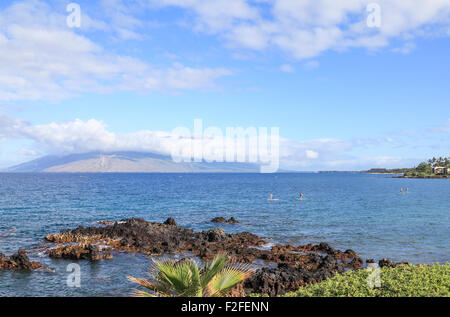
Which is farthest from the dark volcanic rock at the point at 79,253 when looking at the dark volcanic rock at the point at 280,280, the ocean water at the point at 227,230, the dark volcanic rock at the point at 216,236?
the dark volcanic rock at the point at 280,280

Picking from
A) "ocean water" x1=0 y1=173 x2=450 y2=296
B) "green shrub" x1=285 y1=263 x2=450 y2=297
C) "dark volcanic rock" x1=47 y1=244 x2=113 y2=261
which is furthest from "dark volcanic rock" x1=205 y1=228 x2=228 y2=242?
"green shrub" x1=285 y1=263 x2=450 y2=297

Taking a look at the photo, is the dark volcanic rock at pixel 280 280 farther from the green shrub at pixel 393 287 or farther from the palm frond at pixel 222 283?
the palm frond at pixel 222 283

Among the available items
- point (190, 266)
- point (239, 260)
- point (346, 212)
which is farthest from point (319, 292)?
point (346, 212)

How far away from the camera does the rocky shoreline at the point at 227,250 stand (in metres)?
19.9

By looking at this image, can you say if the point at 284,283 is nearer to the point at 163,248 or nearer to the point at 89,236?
the point at 163,248

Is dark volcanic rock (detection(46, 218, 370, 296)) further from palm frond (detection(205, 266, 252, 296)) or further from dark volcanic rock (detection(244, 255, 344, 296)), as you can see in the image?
palm frond (detection(205, 266, 252, 296))

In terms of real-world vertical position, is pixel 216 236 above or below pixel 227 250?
above

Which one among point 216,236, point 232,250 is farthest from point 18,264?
point 216,236

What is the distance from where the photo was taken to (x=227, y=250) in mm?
29781

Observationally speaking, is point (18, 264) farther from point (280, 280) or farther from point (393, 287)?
point (393, 287)

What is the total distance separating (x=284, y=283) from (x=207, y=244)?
533 inches

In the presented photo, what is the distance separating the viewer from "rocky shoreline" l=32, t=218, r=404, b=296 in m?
19.9

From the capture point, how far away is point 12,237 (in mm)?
35281

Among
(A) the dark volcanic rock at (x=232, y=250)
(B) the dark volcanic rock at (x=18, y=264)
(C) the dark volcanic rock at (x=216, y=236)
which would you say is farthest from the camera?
(C) the dark volcanic rock at (x=216, y=236)
